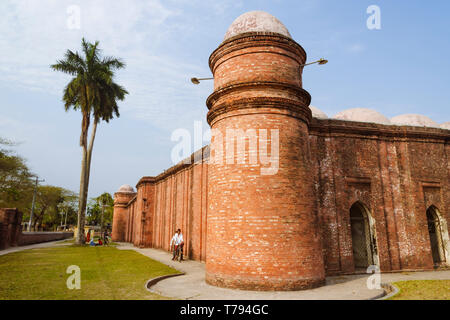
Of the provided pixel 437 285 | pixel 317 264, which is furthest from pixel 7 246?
pixel 437 285

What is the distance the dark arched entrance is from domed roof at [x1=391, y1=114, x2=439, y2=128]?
4.63 meters

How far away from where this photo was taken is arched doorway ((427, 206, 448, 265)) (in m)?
13.7

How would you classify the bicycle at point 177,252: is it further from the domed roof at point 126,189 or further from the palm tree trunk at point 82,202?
the domed roof at point 126,189

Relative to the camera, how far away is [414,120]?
1608cm

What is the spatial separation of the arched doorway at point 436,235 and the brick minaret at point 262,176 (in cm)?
816

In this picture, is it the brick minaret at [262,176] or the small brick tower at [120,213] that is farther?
the small brick tower at [120,213]

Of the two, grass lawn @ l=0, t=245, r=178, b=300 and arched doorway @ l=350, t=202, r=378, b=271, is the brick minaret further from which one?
arched doorway @ l=350, t=202, r=378, b=271

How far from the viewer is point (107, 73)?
26.8 m

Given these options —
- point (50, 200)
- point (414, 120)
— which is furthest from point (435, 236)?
point (50, 200)

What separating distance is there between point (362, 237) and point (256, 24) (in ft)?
33.7

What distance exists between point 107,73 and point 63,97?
438cm

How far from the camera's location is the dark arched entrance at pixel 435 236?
1379cm

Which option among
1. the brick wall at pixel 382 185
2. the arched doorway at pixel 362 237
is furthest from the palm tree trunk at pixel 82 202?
the arched doorway at pixel 362 237

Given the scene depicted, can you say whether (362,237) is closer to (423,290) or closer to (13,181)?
(423,290)
